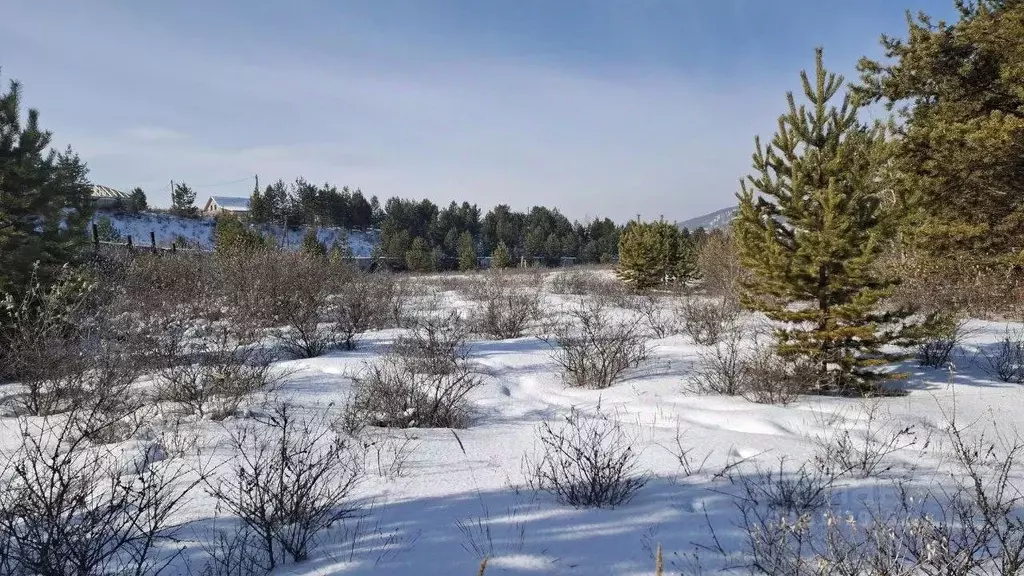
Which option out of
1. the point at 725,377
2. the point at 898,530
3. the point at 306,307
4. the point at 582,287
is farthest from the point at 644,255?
the point at 898,530

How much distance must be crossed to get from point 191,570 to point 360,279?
1125 centimetres

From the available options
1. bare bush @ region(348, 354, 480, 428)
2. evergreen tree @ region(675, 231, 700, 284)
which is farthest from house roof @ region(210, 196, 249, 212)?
bare bush @ region(348, 354, 480, 428)

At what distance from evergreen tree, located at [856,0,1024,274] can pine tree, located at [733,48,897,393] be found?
238 inches

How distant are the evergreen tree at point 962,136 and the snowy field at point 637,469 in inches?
245

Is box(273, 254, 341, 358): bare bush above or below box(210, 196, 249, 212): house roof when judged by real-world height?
below

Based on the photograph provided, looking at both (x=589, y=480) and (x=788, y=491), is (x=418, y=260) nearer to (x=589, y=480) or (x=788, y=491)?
(x=589, y=480)

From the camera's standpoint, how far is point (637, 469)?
139 inches

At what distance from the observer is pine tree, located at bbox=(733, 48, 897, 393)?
501 centimetres

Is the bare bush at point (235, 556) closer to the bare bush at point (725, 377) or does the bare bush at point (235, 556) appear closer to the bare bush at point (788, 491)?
the bare bush at point (788, 491)

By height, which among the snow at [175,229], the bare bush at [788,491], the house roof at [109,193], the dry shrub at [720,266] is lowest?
the bare bush at [788,491]

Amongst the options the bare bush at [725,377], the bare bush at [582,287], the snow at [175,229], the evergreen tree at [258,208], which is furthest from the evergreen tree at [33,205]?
the evergreen tree at [258,208]

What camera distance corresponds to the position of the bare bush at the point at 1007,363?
556cm

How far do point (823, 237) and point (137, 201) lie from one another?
5022 cm

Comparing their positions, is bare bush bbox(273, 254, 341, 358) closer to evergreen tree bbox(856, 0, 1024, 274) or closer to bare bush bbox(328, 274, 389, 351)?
bare bush bbox(328, 274, 389, 351)
